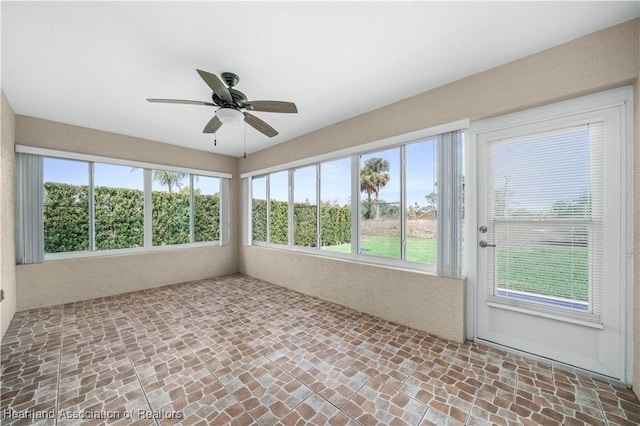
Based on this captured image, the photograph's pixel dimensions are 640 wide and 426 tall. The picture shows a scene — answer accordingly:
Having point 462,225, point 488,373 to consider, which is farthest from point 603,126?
point 488,373

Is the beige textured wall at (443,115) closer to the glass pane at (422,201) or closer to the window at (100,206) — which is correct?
the glass pane at (422,201)

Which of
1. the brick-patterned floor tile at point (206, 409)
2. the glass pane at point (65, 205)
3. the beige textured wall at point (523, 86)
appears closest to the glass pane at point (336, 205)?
the beige textured wall at point (523, 86)

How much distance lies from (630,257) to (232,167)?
238 inches

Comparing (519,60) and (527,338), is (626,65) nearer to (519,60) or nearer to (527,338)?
(519,60)

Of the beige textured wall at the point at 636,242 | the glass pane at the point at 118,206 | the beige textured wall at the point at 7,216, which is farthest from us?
the glass pane at the point at 118,206

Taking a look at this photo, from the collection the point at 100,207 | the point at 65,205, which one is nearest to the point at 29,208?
the point at 65,205

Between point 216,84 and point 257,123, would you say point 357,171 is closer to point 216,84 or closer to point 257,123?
point 257,123

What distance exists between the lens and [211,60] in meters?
2.21

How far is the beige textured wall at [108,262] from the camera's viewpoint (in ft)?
11.5

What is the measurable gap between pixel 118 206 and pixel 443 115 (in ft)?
17.2

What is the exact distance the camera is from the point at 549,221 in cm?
219

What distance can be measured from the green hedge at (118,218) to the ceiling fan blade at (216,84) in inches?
137

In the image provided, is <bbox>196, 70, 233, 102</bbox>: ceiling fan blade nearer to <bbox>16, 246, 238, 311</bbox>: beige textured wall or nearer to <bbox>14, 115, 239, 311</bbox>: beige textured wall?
<bbox>14, 115, 239, 311</bbox>: beige textured wall

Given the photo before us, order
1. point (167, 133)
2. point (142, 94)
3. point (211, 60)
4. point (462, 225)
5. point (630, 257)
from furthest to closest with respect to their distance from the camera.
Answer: point (167, 133), point (142, 94), point (462, 225), point (211, 60), point (630, 257)
